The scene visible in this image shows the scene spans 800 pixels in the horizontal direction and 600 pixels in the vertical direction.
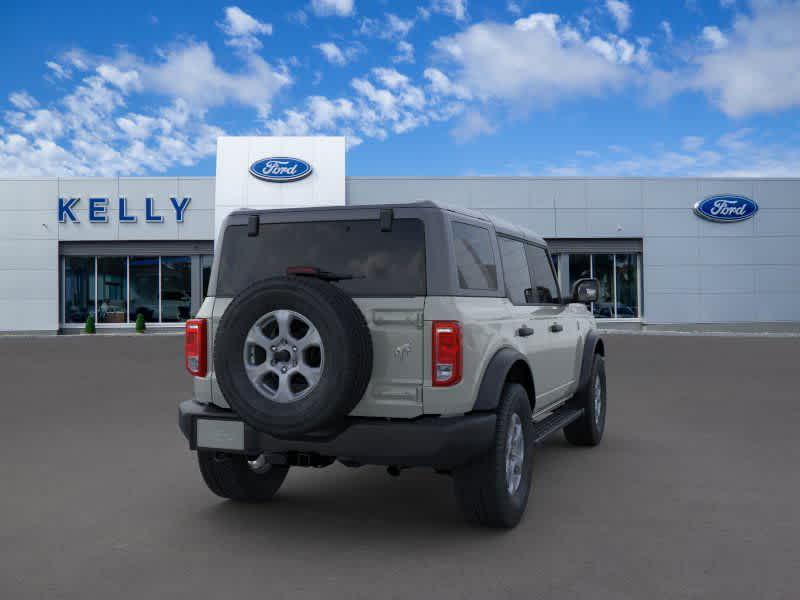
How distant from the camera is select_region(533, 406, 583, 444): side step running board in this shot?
541 centimetres

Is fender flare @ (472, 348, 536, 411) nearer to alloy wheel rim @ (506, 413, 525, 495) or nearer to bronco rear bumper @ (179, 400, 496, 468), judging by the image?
bronco rear bumper @ (179, 400, 496, 468)

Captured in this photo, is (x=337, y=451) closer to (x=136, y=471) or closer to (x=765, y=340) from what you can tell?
(x=136, y=471)

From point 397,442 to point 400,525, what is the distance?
94 cm

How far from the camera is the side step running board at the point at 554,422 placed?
5406 millimetres

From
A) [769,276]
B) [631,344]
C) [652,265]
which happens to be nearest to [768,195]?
[769,276]

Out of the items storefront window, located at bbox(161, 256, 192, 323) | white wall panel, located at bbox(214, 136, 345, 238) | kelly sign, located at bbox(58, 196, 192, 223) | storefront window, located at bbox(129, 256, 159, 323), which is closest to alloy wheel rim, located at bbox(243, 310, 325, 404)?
white wall panel, located at bbox(214, 136, 345, 238)

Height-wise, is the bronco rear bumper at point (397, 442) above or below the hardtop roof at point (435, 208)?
below

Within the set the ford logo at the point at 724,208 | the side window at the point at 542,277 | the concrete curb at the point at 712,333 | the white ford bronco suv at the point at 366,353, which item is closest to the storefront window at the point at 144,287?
the concrete curb at the point at 712,333

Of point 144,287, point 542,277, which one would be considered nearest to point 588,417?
point 542,277

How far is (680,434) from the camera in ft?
26.3

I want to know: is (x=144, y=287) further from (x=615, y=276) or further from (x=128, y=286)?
(x=615, y=276)

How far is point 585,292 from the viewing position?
21.5 feet

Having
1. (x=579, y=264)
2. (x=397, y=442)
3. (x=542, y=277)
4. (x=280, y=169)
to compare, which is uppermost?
(x=280, y=169)

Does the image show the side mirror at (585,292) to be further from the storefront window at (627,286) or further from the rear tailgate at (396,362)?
the storefront window at (627,286)
